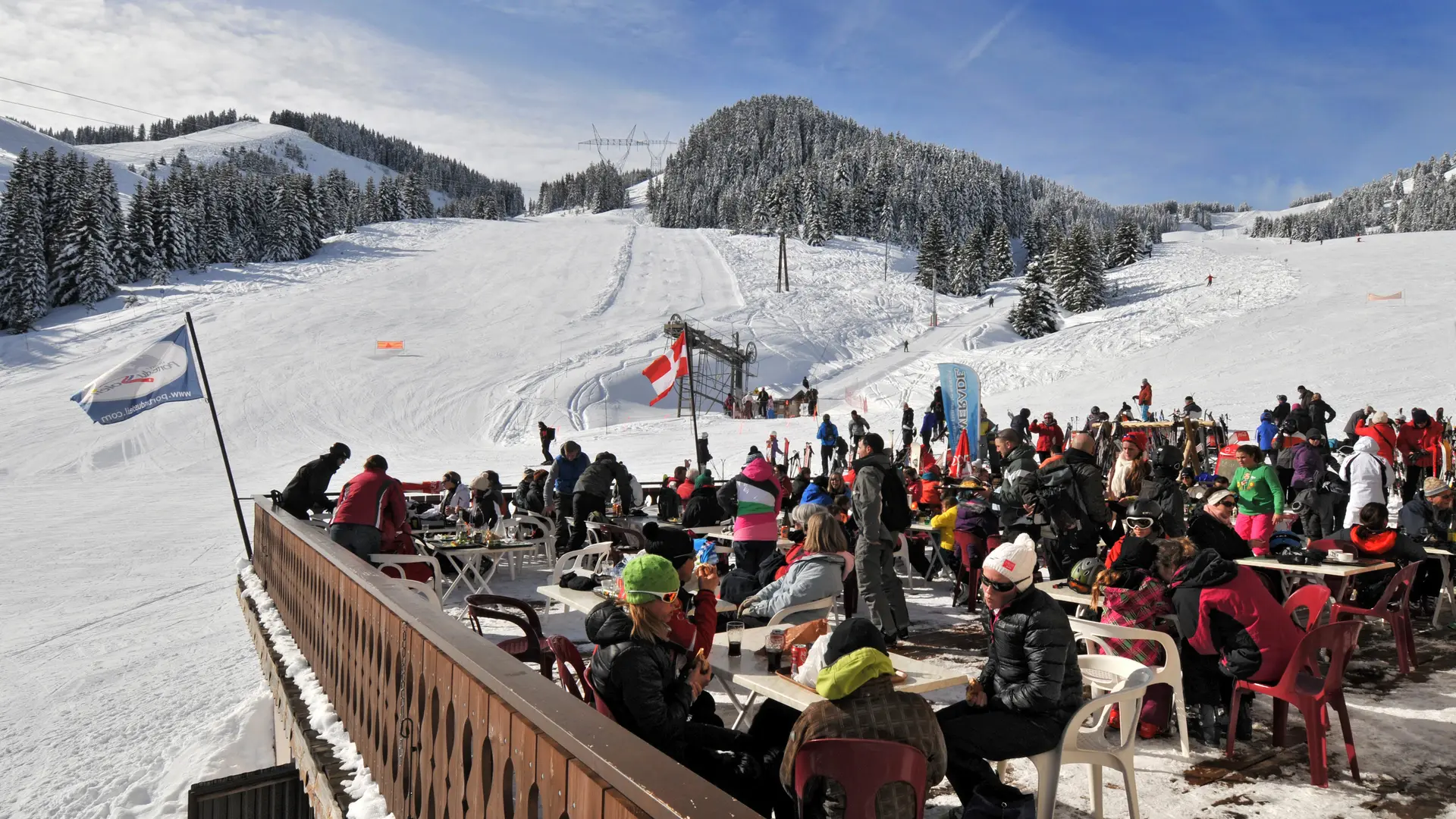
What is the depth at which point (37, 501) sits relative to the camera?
60.0 feet

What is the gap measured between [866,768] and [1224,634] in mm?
2924

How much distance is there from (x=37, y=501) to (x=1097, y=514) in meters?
21.0

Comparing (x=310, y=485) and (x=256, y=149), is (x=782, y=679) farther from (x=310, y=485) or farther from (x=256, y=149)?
(x=256, y=149)

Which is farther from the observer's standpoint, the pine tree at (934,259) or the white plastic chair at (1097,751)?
the pine tree at (934,259)

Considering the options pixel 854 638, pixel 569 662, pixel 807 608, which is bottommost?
pixel 807 608

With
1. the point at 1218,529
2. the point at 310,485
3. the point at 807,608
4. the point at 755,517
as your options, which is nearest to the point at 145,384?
the point at 310,485

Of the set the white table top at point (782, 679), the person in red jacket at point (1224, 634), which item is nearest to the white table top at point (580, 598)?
the white table top at point (782, 679)

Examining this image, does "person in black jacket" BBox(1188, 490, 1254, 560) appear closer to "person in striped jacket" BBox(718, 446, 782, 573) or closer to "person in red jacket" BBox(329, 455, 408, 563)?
"person in striped jacket" BBox(718, 446, 782, 573)

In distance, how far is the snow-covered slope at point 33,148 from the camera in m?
99.1

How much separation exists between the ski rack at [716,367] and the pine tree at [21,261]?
105ft

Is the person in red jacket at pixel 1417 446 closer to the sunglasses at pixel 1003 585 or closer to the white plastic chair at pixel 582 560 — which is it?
the white plastic chair at pixel 582 560

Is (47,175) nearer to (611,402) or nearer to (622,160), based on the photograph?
(611,402)

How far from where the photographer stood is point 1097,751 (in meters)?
3.59

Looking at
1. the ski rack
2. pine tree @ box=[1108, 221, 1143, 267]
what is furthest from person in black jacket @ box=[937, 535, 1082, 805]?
pine tree @ box=[1108, 221, 1143, 267]
